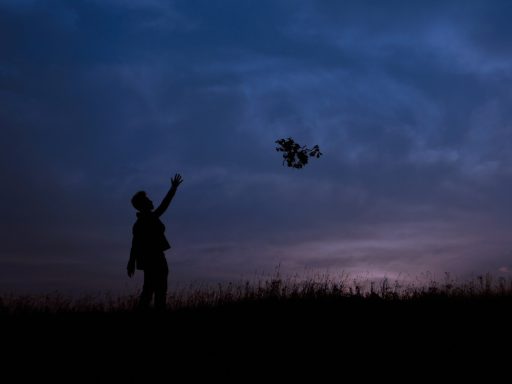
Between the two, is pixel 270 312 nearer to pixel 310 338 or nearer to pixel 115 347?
pixel 310 338

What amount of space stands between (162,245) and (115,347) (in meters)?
2.20

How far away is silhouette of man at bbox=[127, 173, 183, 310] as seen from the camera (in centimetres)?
985

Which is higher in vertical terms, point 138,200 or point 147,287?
point 138,200

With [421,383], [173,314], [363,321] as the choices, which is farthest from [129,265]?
[421,383]

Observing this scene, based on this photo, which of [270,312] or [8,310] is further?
[8,310]

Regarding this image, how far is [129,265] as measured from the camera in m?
10.0

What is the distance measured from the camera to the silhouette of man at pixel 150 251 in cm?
985

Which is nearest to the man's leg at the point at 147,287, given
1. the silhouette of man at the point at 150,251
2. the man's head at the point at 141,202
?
the silhouette of man at the point at 150,251

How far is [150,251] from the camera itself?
32.4 ft

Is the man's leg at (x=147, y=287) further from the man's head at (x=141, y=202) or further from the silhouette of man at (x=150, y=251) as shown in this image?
the man's head at (x=141, y=202)

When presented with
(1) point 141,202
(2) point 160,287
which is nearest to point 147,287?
(2) point 160,287

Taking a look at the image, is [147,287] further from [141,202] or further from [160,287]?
[141,202]

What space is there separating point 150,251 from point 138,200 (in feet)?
3.33

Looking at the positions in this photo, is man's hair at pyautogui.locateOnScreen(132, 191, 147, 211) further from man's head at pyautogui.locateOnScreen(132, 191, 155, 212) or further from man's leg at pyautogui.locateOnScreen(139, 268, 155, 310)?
man's leg at pyautogui.locateOnScreen(139, 268, 155, 310)
